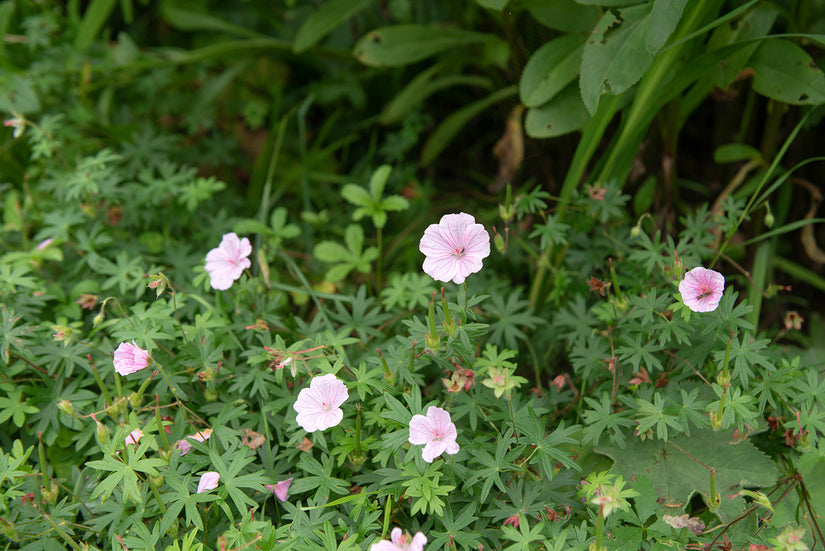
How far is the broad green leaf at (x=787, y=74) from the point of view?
5.25ft

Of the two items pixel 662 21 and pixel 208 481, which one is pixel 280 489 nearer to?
pixel 208 481

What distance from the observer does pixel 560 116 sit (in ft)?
5.86

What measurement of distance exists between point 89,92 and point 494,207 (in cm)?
162

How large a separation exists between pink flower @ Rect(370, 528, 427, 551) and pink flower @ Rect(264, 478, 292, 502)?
270 mm

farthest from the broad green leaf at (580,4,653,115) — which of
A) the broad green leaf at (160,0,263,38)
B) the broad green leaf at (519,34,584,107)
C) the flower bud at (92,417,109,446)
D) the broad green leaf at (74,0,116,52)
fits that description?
the broad green leaf at (74,0,116,52)

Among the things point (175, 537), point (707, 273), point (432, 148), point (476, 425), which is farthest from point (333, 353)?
point (432, 148)

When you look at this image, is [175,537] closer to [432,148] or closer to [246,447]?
[246,447]

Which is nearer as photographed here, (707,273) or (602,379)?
(707,273)

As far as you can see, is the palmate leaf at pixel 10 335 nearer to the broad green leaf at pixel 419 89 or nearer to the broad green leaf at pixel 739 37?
the broad green leaf at pixel 419 89

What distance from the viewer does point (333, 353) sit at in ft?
4.83

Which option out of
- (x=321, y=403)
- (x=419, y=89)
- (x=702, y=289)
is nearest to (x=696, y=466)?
(x=702, y=289)

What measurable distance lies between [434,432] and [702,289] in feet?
2.02

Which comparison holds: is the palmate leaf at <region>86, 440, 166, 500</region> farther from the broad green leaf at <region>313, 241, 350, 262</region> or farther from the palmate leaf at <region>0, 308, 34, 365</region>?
the broad green leaf at <region>313, 241, 350, 262</region>

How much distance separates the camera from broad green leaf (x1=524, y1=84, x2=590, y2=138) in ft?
5.82
